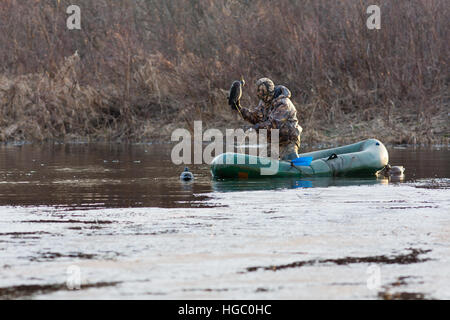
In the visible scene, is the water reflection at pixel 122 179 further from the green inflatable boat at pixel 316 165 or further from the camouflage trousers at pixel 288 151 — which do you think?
the camouflage trousers at pixel 288 151

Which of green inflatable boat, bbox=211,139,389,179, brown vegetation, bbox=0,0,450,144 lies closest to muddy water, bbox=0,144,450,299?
green inflatable boat, bbox=211,139,389,179

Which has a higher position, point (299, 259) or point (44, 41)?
point (44, 41)

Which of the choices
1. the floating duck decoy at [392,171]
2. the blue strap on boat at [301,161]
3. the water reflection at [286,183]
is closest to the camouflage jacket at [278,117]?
the blue strap on boat at [301,161]

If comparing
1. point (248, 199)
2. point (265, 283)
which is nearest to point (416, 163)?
point (248, 199)

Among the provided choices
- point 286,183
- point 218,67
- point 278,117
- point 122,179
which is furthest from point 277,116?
point 218,67

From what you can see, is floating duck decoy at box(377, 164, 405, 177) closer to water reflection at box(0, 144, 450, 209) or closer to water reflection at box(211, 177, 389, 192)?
water reflection at box(0, 144, 450, 209)

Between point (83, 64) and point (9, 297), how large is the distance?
26.8 meters

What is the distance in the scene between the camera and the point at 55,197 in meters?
14.6

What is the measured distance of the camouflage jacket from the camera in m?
17.1

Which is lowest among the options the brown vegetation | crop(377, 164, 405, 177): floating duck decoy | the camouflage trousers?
crop(377, 164, 405, 177): floating duck decoy

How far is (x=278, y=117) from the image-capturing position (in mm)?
17125

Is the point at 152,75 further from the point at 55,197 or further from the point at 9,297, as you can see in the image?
the point at 9,297

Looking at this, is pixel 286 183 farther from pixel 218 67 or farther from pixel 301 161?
pixel 218 67

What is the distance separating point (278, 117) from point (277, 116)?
2 cm
